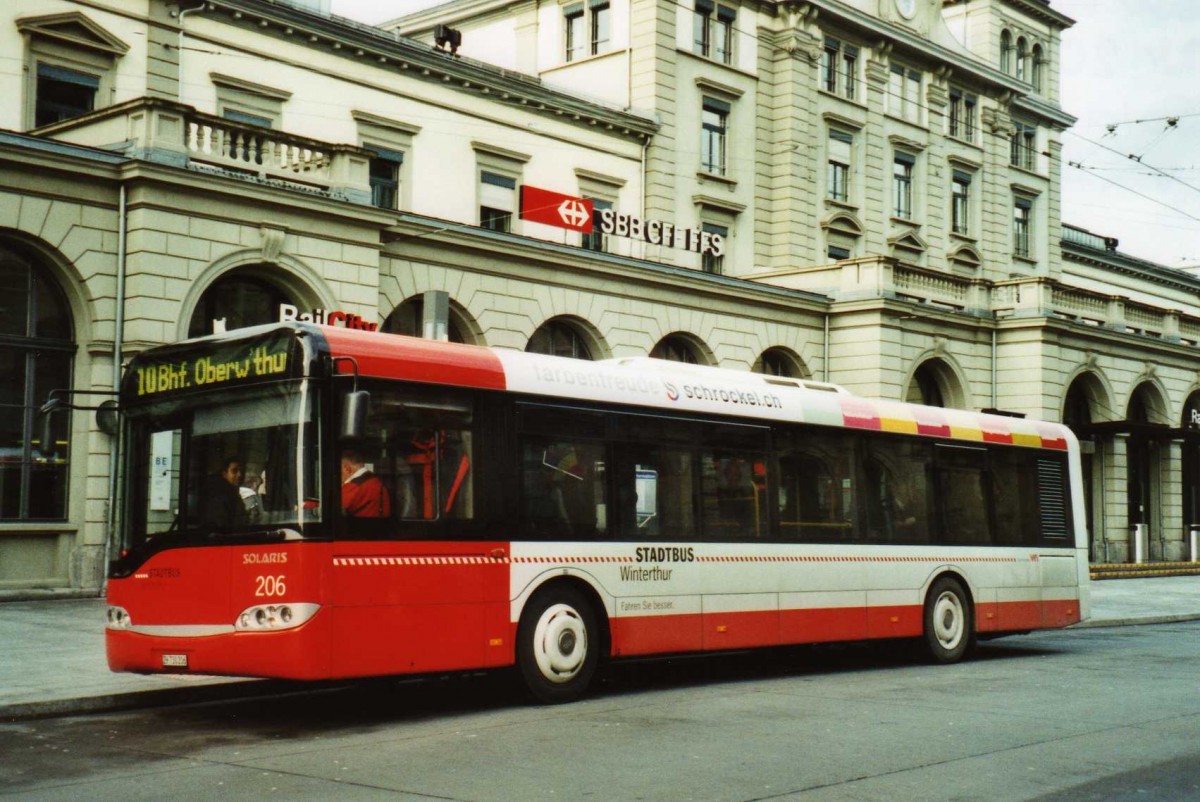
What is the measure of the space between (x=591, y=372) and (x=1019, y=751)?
5.11m

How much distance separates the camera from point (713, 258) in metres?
38.4

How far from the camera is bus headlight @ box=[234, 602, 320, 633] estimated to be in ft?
32.8

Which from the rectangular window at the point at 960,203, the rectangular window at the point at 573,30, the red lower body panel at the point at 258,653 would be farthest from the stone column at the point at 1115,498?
the red lower body panel at the point at 258,653

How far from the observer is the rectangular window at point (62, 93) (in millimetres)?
23812

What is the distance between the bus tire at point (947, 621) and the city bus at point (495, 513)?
0.24 ft

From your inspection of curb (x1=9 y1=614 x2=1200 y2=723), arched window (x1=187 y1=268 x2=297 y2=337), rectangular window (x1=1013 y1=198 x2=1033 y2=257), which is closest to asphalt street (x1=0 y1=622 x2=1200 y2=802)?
curb (x1=9 y1=614 x2=1200 y2=723)

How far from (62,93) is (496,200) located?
11.1 meters

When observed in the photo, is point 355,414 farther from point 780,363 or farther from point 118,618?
point 780,363

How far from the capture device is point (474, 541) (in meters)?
11.3

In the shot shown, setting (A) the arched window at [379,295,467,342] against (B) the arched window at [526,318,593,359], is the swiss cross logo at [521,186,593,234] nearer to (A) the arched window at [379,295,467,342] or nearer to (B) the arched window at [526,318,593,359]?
(B) the arched window at [526,318,593,359]

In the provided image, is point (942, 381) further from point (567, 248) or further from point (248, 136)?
point (248, 136)

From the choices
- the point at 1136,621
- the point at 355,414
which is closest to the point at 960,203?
the point at 1136,621

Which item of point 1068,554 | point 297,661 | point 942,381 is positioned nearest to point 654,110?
point 942,381

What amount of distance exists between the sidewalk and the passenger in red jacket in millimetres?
2229
